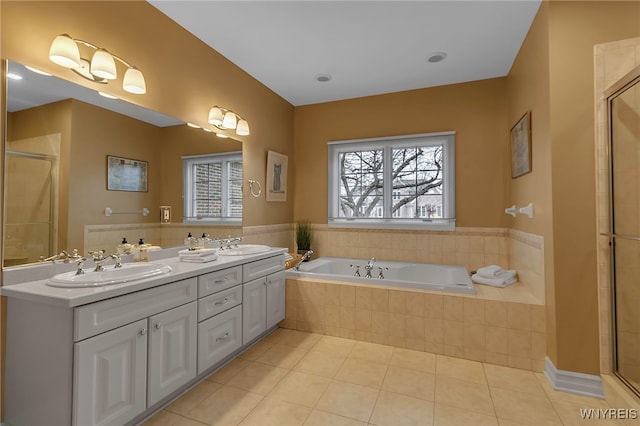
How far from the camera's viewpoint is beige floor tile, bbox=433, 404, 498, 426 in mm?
1603

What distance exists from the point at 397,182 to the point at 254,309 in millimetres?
2179

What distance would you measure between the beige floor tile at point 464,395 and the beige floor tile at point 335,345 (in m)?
0.72

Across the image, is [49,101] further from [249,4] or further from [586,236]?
[586,236]

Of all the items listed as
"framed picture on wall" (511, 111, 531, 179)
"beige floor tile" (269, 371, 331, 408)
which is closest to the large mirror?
"beige floor tile" (269, 371, 331, 408)

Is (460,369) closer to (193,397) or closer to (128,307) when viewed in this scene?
(193,397)

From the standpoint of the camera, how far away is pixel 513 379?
2.02m

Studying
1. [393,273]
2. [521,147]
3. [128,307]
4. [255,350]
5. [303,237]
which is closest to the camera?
[128,307]

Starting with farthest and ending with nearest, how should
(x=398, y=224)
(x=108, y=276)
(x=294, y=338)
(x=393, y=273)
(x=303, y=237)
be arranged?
(x=303, y=237)
(x=398, y=224)
(x=393, y=273)
(x=294, y=338)
(x=108, y=276)

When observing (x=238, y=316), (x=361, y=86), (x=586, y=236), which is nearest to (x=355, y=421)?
(x=238, y=316)

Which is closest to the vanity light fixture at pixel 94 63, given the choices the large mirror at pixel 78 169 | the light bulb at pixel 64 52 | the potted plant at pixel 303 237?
the light bulb at pixel 64 52

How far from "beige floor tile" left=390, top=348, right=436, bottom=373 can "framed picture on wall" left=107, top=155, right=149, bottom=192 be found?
224 centimetres

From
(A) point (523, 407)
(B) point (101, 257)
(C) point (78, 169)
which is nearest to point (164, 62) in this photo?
(C) point (78, 169)

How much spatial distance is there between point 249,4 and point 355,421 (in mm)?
2711

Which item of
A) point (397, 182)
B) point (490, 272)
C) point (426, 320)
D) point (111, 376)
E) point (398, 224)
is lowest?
point (426, 320)
